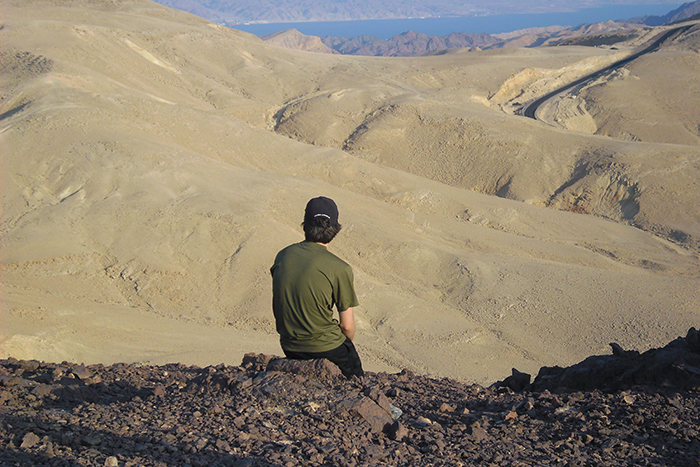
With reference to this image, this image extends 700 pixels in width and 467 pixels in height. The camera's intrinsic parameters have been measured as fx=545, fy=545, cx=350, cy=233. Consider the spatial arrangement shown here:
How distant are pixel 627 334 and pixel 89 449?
1036 cm

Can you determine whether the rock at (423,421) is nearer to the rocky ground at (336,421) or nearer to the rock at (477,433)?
the rocky ground at (336,421)

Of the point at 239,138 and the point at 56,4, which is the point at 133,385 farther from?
the point at 56,4

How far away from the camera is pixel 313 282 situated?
3.54 m

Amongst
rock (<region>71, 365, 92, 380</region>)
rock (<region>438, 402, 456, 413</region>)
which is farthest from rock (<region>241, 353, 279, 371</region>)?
rock (<region>71, 365, 92, 380</region>)

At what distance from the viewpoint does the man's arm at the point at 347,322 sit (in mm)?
3654

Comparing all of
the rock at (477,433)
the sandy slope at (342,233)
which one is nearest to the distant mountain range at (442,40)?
the sandy slope at (342,233)

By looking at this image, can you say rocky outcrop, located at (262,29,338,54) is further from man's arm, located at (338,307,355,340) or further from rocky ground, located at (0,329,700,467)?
man's arm, located at (338,307,355,340)

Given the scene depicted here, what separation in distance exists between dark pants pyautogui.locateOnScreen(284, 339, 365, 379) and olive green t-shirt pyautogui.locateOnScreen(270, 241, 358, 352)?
0.25 metres

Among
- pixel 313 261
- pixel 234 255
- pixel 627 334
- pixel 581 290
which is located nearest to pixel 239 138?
pixel 234 255

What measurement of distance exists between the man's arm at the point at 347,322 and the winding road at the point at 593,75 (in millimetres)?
25803

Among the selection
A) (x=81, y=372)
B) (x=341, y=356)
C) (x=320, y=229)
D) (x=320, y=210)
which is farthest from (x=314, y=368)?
(x=81, y=372)

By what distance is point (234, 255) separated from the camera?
11.4 meters

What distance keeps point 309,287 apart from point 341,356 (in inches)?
28.3

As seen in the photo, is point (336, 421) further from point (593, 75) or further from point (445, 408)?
point (593, 75)
